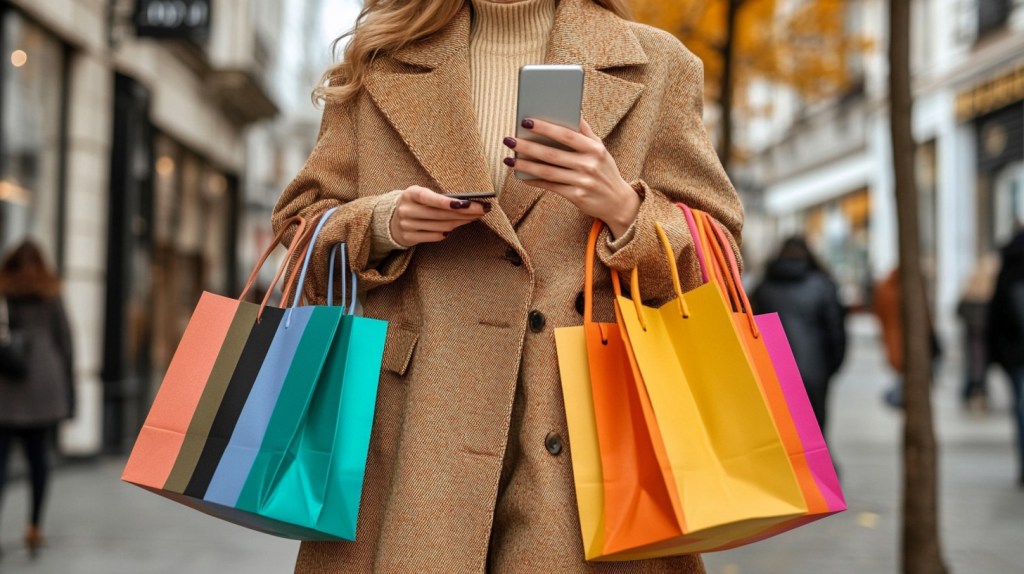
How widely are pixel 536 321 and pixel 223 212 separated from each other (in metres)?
18.1

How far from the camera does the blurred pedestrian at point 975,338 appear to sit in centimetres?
1312

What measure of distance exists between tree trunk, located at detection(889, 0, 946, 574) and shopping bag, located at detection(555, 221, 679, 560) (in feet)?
13.1

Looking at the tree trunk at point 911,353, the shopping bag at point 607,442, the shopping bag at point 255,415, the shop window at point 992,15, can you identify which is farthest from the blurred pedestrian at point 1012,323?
the shop window at point 992,15

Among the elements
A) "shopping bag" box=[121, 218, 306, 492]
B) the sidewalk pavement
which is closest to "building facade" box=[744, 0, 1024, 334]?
the sidewalk pavement

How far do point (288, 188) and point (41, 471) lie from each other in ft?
18.7

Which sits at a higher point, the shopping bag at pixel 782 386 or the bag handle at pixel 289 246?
the bag handle at pixel 289 246

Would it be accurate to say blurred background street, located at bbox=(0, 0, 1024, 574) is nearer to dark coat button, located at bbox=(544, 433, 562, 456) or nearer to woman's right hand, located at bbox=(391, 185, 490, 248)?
woman's right hand, located at bbox=(391, 185, 490, 248)

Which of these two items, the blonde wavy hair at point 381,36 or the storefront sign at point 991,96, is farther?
the storefront sign at point 991,96

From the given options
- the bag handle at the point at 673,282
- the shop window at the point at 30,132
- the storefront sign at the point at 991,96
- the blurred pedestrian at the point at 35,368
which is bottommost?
the blurred pedestrian at the point at 35,368

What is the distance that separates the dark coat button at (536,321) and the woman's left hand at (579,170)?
0.69 feet

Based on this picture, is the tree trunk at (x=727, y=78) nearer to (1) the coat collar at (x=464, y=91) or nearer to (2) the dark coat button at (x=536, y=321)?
(1) the coat collar at (x=464, y=91)

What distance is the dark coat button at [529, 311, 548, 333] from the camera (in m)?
2.00

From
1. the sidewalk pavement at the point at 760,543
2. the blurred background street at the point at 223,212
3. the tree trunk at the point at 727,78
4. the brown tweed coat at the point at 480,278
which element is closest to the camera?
the brown tweed coat at the point at 480,278

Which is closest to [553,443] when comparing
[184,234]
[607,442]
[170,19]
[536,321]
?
[607,442]
